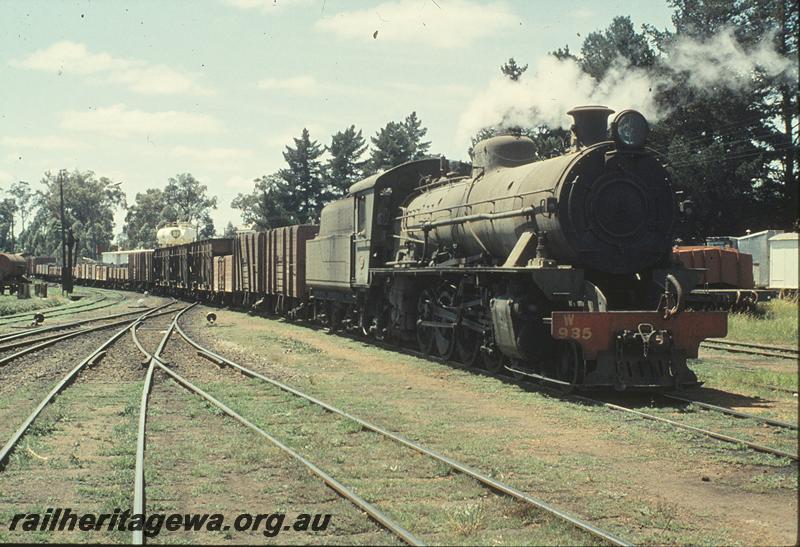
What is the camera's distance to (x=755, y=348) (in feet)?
53.5

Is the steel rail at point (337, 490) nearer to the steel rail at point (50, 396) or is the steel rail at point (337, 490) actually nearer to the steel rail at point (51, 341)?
the steel rail at point (50, 396)

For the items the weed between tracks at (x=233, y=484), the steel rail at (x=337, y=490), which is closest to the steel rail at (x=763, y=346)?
the steel rail at (x=337, y=490)

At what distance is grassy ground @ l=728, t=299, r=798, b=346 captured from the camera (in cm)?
1830

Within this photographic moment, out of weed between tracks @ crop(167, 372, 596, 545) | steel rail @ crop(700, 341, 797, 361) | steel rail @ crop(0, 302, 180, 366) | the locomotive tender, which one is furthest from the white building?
weed between tracks @ crop(167, 372, 596, 545)

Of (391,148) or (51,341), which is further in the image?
(391,148)

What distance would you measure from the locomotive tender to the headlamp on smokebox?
16 mm

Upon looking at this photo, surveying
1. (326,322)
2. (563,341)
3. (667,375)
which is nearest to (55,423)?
(563,341)

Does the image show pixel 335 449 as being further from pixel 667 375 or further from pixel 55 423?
pixel 667 375

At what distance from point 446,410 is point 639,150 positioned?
434cm

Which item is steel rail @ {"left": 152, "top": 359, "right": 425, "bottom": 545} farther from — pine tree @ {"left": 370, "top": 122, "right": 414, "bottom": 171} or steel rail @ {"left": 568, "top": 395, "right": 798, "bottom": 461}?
pine tree @ {"left": 370, "top": 122, "right": 414, "bottom": 171}

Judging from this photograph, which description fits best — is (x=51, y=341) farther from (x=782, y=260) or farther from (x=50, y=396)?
(x=782, y=260)

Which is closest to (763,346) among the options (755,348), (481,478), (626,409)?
(755,348)

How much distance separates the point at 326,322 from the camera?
2170 centimetres

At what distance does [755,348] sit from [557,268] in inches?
309
